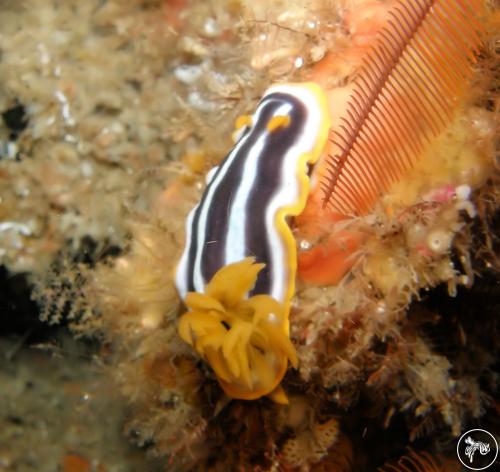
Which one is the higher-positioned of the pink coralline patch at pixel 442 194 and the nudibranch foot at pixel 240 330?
the pink coralline patch at pixel 442 194

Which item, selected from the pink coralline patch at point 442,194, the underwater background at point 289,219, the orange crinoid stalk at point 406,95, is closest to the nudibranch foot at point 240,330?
the underwater background at point 289,219

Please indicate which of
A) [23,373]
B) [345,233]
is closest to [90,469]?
[23,373]

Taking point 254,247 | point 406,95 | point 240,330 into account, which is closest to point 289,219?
point 254,247

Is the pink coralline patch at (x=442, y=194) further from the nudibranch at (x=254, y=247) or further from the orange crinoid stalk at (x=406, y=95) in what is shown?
the nudibranch at (x=254, y=247)

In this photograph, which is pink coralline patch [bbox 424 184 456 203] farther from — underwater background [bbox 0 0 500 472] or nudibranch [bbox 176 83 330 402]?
nudibranch [bbox 176 83 330 402]

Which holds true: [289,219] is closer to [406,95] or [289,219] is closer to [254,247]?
[254,247]

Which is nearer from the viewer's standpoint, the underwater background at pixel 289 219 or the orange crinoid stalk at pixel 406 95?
the orange crinoid stalk at pixel 406 95

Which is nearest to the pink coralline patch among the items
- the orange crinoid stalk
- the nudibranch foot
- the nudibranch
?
the orange crinoid stalk
